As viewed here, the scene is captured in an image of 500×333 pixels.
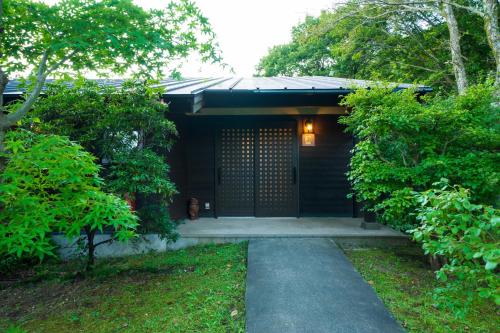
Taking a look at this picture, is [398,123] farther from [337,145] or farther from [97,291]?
[97,291]

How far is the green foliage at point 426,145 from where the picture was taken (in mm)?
3250

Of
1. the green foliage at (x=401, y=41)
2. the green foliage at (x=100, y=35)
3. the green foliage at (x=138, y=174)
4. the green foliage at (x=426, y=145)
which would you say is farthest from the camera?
the green foliage at (x=401, y=41)

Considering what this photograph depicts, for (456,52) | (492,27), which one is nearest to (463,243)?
(492,27)

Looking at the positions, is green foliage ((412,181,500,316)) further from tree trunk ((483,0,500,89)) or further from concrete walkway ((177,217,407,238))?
tree trunk ((483,0,500,89))

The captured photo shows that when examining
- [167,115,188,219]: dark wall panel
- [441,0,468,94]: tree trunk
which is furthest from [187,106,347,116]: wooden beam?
→ [441,0,468,94]: tree trunk

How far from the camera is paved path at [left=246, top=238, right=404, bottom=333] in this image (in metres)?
2.32

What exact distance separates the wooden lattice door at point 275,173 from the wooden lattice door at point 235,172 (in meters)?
0.15

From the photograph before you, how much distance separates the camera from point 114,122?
3438 mm

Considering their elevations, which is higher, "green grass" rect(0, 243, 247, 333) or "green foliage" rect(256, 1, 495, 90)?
"green foliage" rect(256, 1, 495, 90)

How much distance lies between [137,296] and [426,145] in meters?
3.76

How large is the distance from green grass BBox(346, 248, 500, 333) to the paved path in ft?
0.62

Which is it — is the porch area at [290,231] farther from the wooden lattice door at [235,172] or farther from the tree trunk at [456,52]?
the tree trunk at [456,52]

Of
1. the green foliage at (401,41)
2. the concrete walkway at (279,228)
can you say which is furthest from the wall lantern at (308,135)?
the green foliage at (401,41)

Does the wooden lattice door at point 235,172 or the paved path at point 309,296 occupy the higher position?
the wooden lattice door at point 235,172
